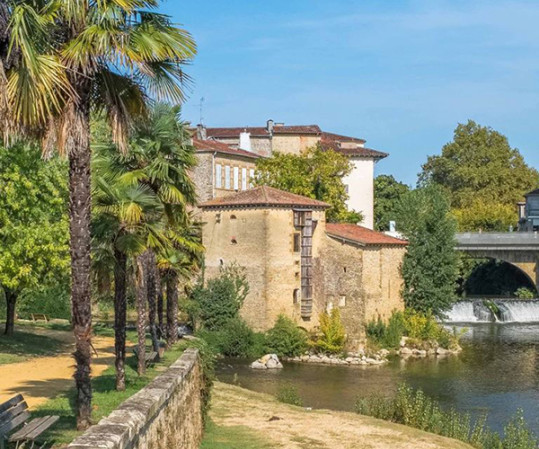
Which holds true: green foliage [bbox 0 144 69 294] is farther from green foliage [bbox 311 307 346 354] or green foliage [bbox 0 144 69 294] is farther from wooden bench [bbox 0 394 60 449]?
green foliage [bbox 311 307 346 354]

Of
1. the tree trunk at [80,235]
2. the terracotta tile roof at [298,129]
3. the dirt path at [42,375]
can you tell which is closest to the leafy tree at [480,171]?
the terracotta tile roof at [298,129]

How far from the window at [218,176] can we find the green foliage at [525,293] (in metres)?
26.8

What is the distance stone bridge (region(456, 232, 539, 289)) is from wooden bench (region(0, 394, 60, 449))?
6409 cm

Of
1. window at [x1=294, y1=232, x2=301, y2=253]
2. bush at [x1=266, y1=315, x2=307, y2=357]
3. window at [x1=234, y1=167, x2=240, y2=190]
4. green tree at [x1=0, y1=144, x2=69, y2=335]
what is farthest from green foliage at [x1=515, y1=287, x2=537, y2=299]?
green tree at [x1=0, y1=144, x2=69, y2=335]

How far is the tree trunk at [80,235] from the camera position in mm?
16156

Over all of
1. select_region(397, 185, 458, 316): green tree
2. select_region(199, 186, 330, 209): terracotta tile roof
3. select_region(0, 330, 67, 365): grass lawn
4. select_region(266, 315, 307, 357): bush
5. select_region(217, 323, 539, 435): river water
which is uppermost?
select_region(199, 186, 330, 209): terracotta tile roof

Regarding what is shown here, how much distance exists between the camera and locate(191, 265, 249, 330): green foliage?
52625mm

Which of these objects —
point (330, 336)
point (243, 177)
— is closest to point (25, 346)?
point (330, 336)

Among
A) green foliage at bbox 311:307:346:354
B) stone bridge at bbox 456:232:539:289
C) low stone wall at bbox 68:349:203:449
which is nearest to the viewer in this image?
low stone wall at bbox 68:349:203:449

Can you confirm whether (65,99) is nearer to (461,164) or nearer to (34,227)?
(34,227)

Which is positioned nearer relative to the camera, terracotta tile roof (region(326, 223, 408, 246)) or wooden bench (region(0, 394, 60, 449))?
wooden bench (region(0, 394, 60, 449))

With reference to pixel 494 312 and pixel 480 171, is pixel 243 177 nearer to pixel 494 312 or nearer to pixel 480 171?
pixel 494 312

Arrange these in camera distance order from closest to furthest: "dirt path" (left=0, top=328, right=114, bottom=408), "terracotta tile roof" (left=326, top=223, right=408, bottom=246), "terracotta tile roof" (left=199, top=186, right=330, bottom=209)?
"dirt path" (left=0, top=328, right=114, bottom=408), "terracotta tile roof" (left=199, top=186, right=330, bottom=209), "terracotta tile roof" (left=326, top=223, right=408, bottom=246)

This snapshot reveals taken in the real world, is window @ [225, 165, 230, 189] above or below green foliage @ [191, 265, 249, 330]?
above
